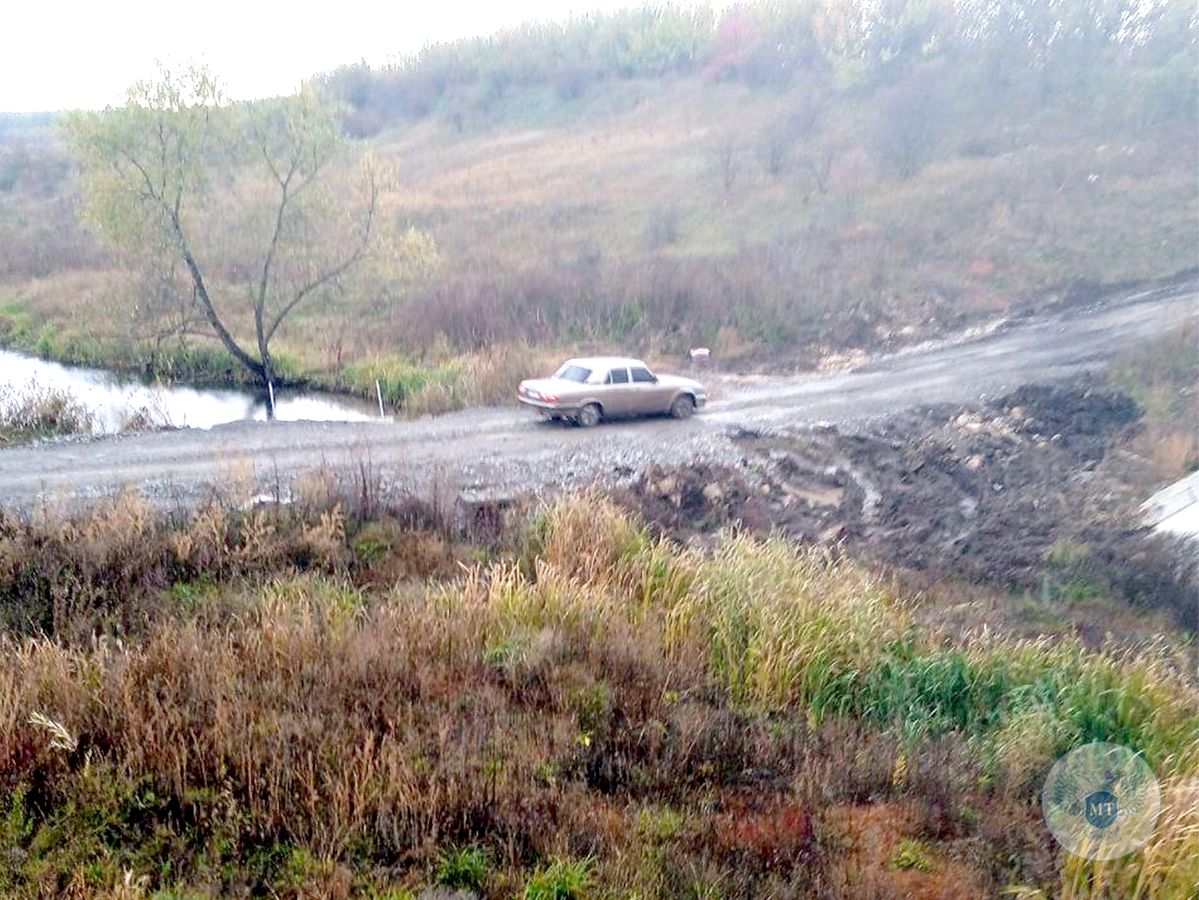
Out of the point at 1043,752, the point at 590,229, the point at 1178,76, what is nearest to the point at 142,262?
the point at 590,229

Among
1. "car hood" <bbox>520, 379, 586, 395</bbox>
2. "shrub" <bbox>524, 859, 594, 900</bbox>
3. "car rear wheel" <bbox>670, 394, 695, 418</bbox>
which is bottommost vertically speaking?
"shrub" <bbox>524, 859, 594, 900</bbox>

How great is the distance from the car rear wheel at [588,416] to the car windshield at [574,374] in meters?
0.57

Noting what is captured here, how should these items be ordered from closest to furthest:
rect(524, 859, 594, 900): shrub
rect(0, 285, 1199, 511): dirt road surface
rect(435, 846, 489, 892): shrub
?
1. rect(524, 859, 594, 900): shrub
2. rect(435, 846, 489, 892): shrub
3. rect(0, 285, 1199, 511): dirt road surface

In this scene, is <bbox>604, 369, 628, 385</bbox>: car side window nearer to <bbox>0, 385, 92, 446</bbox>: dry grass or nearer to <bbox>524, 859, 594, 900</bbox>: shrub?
<bbox>0, 385, 92, 446</bbox>: dry grass

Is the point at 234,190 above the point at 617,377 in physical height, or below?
above

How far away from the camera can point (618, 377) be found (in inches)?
779

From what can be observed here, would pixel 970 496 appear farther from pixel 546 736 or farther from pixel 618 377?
pixel 546 736

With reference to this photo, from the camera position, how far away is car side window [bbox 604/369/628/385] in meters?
19.7

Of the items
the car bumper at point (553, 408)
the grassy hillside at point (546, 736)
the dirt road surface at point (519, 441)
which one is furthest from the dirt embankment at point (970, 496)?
the grassy hillside at point (546, 736)

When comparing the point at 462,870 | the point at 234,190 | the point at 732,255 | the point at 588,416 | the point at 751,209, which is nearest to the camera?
the point at 462,870

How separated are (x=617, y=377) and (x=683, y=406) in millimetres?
1834

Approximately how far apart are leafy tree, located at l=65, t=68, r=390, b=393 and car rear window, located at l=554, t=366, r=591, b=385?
973 centimetres

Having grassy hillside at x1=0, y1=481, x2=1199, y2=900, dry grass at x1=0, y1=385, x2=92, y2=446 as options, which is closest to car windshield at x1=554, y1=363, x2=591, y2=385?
grassy hillside at x1=0, y1=481, x2=1199, y2=900

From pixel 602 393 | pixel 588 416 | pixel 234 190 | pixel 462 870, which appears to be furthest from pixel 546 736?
pixel 234 190
